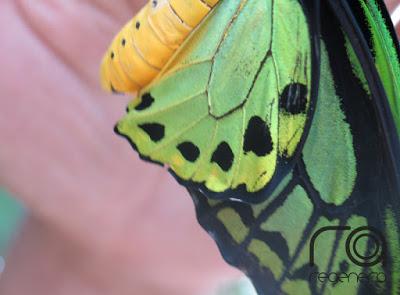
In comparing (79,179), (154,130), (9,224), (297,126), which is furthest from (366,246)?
(9,224)

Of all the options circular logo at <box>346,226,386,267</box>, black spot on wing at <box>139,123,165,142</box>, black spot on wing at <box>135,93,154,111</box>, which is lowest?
circular logo at <box>346,226,386,267</box>

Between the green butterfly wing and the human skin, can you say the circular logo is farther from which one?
the human skin

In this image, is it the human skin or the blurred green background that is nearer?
the human skin

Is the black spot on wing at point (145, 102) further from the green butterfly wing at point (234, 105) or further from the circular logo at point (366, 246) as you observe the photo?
the circular logo at point (366, 246)

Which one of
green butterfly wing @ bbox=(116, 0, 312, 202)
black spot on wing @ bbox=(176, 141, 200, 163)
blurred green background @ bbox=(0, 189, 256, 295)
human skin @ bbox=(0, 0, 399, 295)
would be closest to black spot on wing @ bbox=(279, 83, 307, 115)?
green butterfly wing @ bbox=(116, 0, 312, 202)

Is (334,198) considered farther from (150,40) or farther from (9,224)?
(9,224)

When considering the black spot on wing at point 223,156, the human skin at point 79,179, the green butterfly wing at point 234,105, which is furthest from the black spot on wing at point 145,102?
the human skin at point 79,179

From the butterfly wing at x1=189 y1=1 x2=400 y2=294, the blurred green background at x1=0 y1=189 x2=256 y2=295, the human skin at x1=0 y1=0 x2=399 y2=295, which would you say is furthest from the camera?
the blurred green background at x1=0 y1=189 x2=256 y2=295

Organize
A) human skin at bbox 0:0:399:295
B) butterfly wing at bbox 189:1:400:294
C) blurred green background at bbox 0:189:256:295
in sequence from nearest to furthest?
butterfly wing at bbox 189:1:400:294 → human skin at bbox 0:0:399:295 → blurred green background at bbox 0:189:256:295
